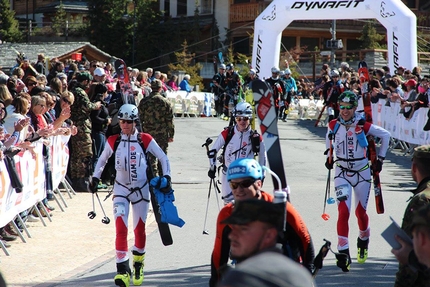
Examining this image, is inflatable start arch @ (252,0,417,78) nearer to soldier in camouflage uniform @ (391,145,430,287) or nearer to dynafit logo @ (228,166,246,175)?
soldier in camouflage uniform @ (391,145,430,287)

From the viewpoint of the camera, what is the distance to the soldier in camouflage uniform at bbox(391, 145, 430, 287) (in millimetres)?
4109

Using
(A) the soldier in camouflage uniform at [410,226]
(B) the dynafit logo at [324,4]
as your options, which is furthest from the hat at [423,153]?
(B) the dynafit logo at [324,4]

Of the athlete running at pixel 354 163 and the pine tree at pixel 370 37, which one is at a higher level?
the pine tree at pixel 370 37

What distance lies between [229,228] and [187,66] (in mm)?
38977

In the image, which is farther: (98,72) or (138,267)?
(98,72)

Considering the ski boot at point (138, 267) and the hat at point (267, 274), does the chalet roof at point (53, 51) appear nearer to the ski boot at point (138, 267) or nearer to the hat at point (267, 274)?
the ski boot at point (138, 267)

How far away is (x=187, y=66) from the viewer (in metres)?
44.2

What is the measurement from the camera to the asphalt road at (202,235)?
8.97m

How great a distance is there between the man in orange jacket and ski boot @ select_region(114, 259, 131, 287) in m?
3.06

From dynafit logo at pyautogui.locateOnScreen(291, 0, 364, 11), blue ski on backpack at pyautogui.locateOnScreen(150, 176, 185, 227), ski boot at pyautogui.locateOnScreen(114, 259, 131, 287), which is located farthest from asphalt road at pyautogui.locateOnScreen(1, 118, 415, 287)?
dynafit logo at pyautogui.locateOnScreen(291, 0, 364, 11)

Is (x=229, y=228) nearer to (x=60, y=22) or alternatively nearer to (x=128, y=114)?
(x=128, y=114)

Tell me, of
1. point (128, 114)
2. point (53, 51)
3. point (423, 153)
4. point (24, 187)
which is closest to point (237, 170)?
point (423, 153)

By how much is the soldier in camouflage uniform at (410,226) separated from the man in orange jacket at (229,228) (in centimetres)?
63

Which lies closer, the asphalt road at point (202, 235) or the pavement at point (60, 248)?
the asphalt road at point (202, 235)
